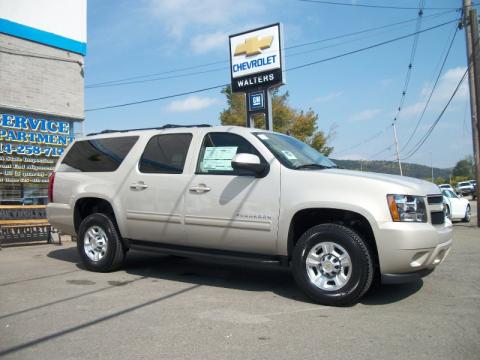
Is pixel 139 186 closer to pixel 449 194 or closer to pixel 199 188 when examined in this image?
pixel 199 188

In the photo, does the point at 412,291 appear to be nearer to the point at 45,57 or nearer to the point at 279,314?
the point at 279,314

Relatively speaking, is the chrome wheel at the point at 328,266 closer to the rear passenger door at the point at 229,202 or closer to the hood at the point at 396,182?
the rear passenger door at the point at 229,202

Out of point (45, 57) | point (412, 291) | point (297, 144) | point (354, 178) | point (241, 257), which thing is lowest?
point (412, 291)

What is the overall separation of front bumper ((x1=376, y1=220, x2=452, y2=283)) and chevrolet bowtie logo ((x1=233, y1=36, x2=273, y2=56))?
11047 mm

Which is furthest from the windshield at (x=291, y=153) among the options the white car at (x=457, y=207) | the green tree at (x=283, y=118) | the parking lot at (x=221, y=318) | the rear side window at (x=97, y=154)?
the green tree at (x=283, y=118)

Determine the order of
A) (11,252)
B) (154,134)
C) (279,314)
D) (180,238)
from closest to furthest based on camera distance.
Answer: (279,314), (180,238), (154,134), (11,252)

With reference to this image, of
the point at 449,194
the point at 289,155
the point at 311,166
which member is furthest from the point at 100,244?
the point at 449,194

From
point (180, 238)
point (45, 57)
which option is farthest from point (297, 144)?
point (45, 57)

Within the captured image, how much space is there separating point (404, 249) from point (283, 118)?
24.2 meters

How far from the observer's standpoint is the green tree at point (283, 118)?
2772 centimetres

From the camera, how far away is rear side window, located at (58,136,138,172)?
6852 millimetres

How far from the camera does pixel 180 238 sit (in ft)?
19.9

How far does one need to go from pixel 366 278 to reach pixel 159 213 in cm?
277

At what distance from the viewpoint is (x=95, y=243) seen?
684 centimetres
